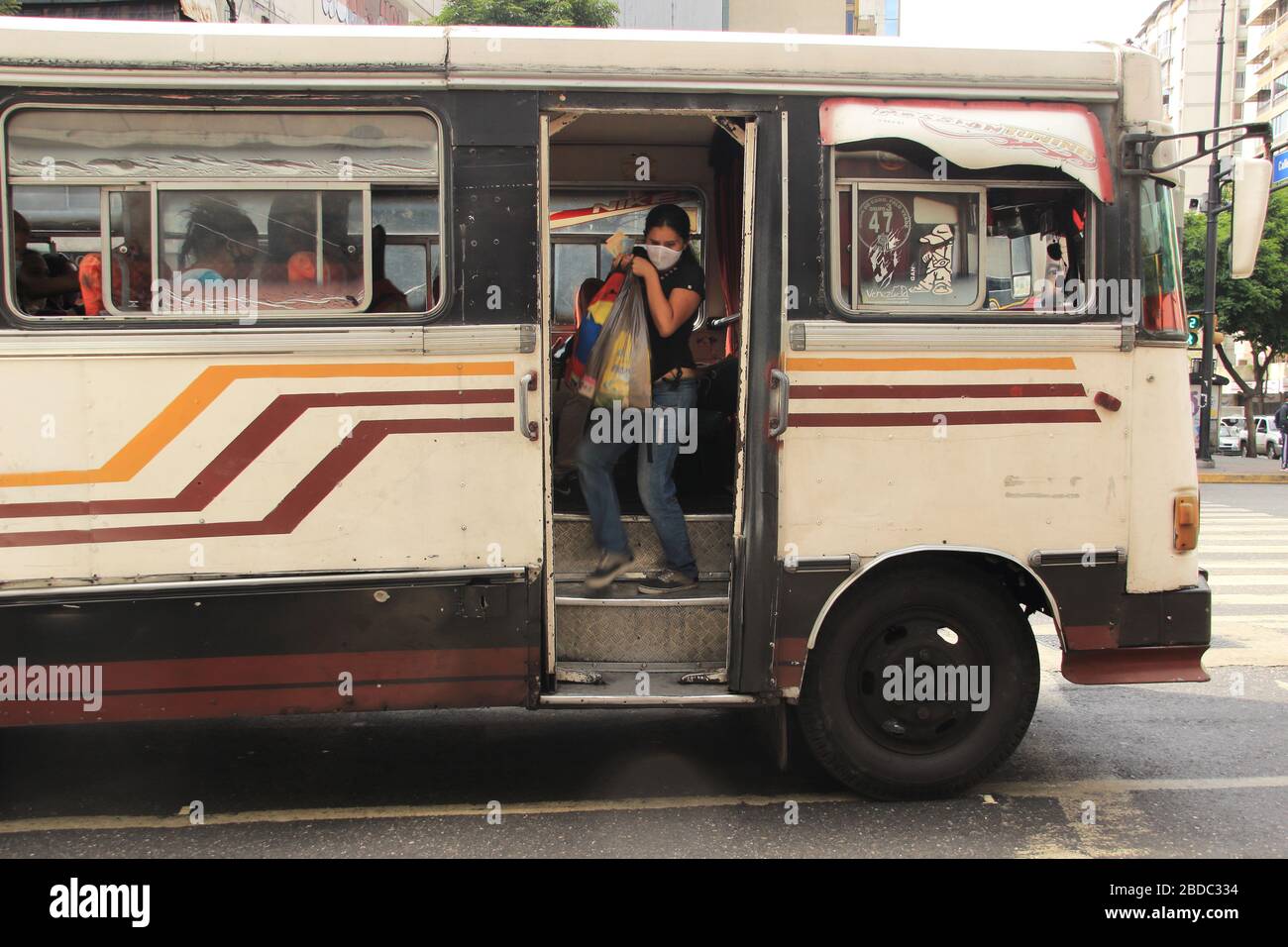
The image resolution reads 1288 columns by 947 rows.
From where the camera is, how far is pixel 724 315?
7.30 meters

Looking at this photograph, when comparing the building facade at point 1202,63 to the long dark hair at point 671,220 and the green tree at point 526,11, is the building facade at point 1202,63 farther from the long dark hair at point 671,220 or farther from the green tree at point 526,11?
the long dark hair at point 671,220

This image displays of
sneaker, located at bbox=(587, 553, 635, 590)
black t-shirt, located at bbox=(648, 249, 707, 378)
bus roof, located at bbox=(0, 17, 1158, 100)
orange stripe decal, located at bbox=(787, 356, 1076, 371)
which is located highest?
bus roof, located at bbox=(0, 17, 1158, 100)

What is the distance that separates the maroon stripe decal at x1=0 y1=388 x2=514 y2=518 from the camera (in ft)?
14.6

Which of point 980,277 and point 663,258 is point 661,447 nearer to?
point 663,258

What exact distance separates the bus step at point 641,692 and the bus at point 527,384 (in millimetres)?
22

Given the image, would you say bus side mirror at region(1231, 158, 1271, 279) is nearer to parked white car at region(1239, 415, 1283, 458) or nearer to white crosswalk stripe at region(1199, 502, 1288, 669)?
white crosswalk stripe at region(1199, 502, 1288, 669)

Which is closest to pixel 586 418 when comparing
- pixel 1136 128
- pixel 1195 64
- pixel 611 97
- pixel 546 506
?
pixel 546 506

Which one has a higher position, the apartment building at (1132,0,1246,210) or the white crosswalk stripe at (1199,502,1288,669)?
the apartment building at (1132,0,1246,210)

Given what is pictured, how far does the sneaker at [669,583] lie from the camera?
17.1 ft

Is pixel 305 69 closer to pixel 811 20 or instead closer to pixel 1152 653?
pixel 1152 653

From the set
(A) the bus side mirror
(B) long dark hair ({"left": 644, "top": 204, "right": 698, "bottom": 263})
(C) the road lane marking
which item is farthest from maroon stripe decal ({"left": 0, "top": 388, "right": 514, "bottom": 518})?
(A) the bus side mirror

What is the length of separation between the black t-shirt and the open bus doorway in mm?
254

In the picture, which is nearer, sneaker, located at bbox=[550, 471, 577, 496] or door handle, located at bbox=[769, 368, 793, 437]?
door handle, located at bbox=[769, 368, 793, 437]
